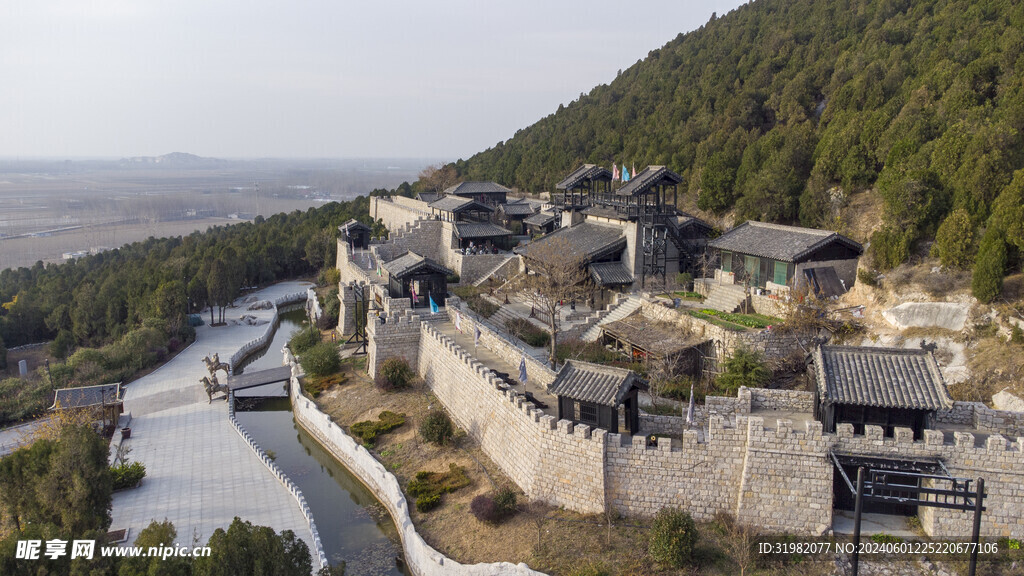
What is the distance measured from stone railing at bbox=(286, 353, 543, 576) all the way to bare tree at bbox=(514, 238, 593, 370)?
8.66 meters

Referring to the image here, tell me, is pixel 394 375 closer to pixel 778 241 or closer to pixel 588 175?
pixel 778 241

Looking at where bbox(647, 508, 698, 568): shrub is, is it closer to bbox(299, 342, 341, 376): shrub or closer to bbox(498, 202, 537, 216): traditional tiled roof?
bbox(299, 342, 341, 376): shrub

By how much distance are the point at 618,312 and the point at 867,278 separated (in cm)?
855

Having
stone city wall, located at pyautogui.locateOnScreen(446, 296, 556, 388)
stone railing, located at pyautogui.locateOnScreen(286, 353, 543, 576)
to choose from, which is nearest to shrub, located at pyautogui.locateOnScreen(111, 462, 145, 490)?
stone railing, located at pyautogui.locateOnScreen(286, 353, 543, 576)

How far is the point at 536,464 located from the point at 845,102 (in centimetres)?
2881

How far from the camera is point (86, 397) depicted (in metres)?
23.6

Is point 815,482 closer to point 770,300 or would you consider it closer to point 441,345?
point 770,300

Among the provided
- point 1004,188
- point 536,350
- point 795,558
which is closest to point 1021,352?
point 1004,188

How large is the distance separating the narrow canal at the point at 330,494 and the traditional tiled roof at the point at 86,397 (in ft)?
14.5

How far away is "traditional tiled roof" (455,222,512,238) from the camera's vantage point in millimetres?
37719

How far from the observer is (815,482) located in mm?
12859

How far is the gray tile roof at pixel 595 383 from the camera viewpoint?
14078mm

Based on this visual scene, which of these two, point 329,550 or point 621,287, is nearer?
point 329,550
